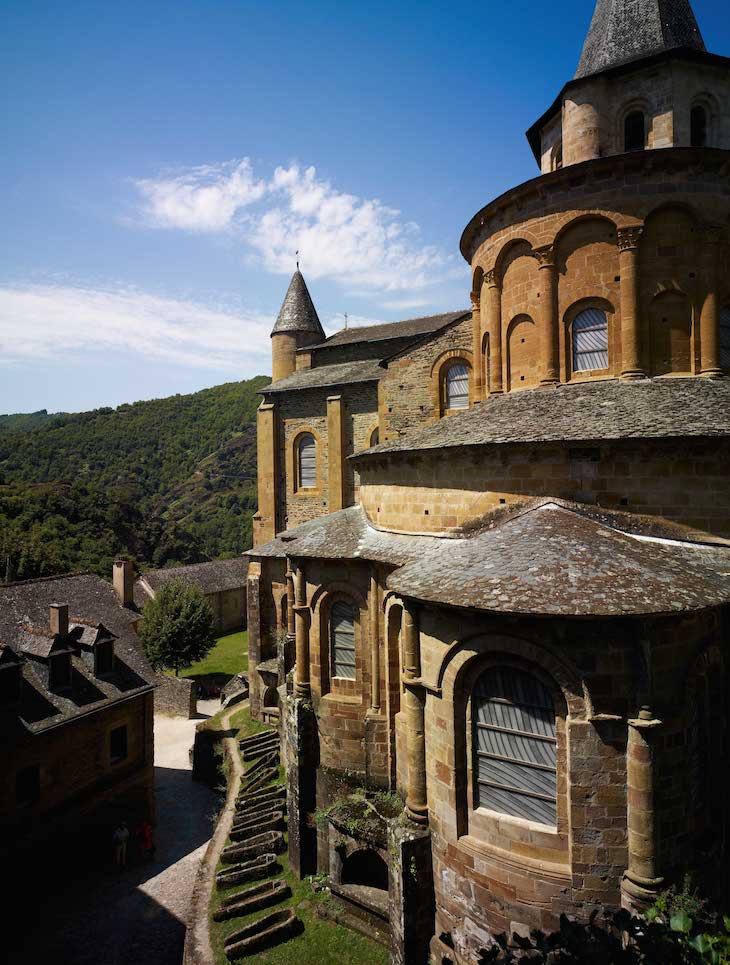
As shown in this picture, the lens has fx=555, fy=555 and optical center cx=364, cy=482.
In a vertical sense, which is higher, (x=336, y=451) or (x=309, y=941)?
(x=336, y=451)

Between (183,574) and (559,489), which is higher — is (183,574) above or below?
below

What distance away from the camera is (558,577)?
24.8ft

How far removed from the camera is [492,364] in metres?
14.4

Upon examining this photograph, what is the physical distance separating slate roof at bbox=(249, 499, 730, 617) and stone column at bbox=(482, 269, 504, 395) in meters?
5.37

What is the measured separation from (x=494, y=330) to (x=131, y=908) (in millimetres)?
16974

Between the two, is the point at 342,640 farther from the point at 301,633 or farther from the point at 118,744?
the point at 118,744

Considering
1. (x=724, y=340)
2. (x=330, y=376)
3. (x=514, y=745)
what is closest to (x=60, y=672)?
(x=514, y=745)

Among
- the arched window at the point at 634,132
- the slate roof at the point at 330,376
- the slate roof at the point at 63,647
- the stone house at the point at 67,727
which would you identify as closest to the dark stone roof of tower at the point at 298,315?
the slate roof at the point at 330,376

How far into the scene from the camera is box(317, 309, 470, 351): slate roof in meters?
25.9

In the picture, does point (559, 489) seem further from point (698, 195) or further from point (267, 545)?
point (267, 545)

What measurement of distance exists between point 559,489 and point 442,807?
549 centimetres

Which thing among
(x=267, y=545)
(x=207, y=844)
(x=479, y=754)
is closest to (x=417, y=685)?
(x=479, y=754)

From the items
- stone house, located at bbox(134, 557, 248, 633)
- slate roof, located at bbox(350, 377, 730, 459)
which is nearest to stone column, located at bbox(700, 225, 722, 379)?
slate roof, located at bbox(350, 377, 730, 459)

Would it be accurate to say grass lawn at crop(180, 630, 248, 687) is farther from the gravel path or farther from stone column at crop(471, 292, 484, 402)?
stone column at crop(471, 292, 484, 402)
